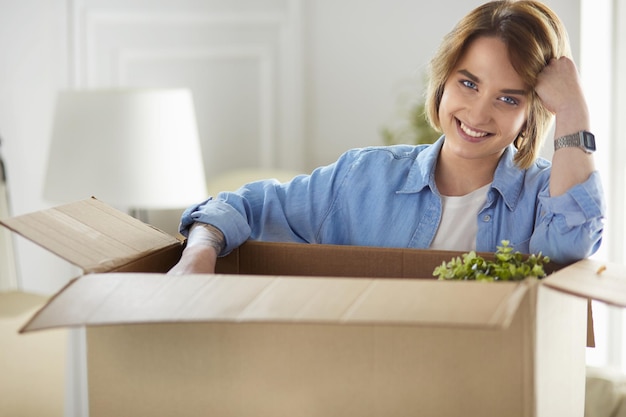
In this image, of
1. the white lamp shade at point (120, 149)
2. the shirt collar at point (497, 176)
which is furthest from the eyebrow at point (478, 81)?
Answer: the white lamp shade at point (120, 149)

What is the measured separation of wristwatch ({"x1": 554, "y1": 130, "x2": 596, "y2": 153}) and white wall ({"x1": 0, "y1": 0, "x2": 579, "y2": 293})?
185cm

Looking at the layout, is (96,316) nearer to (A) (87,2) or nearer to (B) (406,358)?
(B) (406,358)

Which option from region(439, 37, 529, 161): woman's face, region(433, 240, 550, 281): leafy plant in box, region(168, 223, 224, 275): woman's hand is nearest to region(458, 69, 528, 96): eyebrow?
region(439, 37, 529, 161): woman's face

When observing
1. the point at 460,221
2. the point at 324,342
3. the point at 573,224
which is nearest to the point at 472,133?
the point at 460,221

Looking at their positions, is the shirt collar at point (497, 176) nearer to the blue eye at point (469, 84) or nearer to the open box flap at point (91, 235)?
the blue eye at point (469, 84)

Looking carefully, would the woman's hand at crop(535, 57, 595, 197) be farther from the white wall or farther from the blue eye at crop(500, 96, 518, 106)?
the white wall

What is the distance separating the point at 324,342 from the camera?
86 centimetres

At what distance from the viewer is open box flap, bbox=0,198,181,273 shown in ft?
3.26

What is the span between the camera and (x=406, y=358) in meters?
0.85

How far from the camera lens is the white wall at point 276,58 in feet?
9.89

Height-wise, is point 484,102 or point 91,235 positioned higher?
point 484,102

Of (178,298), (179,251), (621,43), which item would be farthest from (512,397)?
(621,43)

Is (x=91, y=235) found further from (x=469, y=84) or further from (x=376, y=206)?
(x=469, y=84)

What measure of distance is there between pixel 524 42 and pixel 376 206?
12.3 inches
